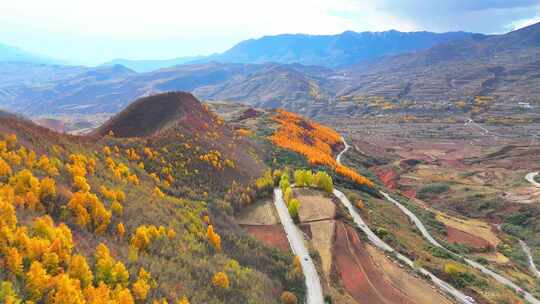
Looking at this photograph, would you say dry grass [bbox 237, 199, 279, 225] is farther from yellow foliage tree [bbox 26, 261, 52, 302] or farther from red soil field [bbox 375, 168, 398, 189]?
red soil field [bbox 375, 168, 398, 189]

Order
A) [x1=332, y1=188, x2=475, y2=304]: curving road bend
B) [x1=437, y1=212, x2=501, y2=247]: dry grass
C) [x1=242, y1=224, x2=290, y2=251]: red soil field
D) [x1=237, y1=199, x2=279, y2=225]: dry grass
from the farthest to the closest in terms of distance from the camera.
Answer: [x1=437, y1=212, x2=501, y2=247]: dry grass → [x1=237, y1=199, x2=279, y2=225]: dry grass → [x1=242, y1=224, x2=290, y2=251]: red soil field → [x1=332, y1=188, x2=475, y2=304]: curving road bend

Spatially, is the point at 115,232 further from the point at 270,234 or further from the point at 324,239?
the point at 324,239

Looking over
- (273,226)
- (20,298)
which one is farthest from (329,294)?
(20,298)

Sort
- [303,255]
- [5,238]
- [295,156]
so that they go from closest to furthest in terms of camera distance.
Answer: [5,238], [303,255], [295,156]

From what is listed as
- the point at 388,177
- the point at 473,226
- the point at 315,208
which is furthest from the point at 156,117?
the point at 388,177

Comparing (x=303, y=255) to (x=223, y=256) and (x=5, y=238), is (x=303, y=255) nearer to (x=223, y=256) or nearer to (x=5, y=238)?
(x=223, y=256)

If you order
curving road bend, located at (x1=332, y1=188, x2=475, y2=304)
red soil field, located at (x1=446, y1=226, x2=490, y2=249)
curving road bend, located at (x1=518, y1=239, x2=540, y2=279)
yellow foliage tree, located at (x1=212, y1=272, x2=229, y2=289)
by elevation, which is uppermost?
yellow foliage tree, located at (x1=212, y1=272, x2=229, y2=289)

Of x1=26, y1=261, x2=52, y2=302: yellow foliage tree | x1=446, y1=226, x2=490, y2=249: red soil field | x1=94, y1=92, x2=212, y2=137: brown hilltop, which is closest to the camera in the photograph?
x1=26, y1=261, x2=52, y2=302: yellow foliage tree

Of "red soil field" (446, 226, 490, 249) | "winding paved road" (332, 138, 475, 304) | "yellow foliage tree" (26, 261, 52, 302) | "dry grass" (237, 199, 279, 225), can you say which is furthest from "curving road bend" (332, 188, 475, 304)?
"yellow foliage tree" (26, 261, 52, 302)
